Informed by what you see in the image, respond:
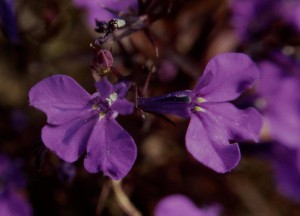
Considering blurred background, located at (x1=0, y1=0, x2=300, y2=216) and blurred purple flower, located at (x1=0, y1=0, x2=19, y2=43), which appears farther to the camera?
blurred background, located at (x1=0, y1=0, x2=300, y2=216)

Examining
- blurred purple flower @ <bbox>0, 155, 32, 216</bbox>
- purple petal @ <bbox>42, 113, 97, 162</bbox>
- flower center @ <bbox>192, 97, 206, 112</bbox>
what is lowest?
blurred purple flower @ <bbox>0, 155, 32, 216</bbox>

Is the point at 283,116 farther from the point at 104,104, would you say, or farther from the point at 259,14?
the point at 104,104

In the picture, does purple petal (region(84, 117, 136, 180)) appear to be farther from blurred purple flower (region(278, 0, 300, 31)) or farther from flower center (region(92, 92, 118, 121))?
blurred purple flower (region(278, 0, 300, 31))

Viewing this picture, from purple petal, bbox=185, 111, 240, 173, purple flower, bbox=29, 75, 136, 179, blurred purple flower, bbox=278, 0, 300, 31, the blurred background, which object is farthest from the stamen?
blurred purple flower, bbox=278, 0, 300, 31

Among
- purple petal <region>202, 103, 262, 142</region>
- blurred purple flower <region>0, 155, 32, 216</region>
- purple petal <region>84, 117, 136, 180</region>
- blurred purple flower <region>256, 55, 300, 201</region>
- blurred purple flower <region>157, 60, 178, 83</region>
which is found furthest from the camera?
blurred purple flower <region>256, 55, 300, 201</region>

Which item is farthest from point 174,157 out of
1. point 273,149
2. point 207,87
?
point 207,87

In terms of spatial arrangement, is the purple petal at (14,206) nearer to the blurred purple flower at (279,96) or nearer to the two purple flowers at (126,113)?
the two purple flowers at (126,113)

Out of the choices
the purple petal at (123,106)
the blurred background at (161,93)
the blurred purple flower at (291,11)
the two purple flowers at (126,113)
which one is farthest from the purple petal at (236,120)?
the blurred purple flower at (291,11)
